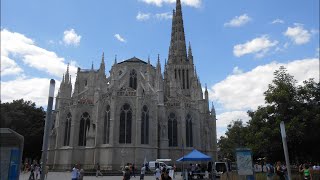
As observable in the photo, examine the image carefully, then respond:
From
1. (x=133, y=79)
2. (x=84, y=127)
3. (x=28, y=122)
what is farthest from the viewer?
(x=133, y=79)

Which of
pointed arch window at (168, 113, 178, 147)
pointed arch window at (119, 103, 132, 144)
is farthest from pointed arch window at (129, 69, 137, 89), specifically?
pointed arch window at (119, 103, 132, 144)

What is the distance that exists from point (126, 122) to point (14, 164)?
3143cm

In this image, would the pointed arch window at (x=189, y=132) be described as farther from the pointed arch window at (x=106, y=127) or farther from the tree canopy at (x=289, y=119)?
the tree canopy at (x=289, y=119)

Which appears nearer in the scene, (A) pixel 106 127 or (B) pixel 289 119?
(B) pixel 289 119

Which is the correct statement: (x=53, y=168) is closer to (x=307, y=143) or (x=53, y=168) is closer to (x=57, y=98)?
(x=57, y=98)

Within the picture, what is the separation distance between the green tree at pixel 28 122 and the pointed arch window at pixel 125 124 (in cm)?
1716

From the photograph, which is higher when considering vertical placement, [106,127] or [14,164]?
[106,127]

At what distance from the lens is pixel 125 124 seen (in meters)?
40.5

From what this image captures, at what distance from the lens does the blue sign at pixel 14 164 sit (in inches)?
358

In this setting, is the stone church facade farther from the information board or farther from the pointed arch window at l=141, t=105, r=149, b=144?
the information board

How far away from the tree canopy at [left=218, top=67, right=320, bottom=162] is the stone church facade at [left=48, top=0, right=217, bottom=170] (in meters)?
17.9

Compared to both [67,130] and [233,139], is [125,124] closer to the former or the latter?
[67,130]

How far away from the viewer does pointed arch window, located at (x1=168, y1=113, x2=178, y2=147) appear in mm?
44188

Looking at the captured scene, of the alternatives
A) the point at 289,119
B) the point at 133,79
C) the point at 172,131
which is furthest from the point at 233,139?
the point at 289,119
